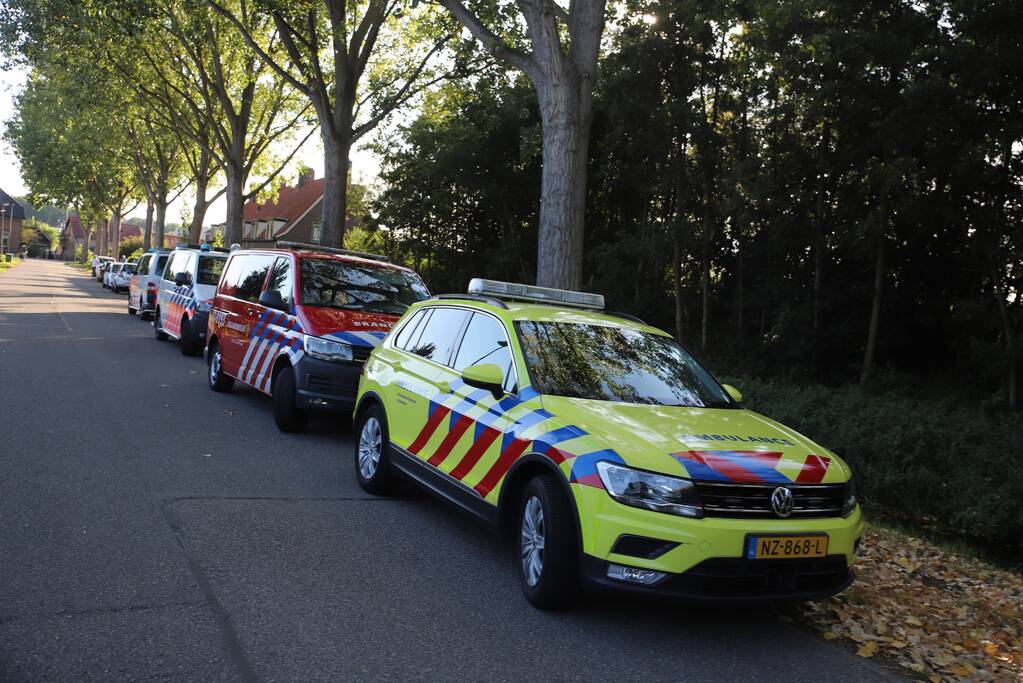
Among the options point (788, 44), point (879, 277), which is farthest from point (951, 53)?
point (879, 277)

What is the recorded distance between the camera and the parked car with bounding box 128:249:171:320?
23.9 meters

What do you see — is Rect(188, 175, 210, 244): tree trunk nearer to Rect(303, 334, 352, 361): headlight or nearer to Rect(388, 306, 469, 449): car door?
Rect(303, 334, 352, 361): headlight

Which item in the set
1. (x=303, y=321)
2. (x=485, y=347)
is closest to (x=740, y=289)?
(x=303, y=321)

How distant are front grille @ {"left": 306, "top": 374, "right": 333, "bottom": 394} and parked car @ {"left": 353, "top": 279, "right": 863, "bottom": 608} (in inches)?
99.8

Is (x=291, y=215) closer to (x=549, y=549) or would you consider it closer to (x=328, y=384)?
(x=328, y=384)

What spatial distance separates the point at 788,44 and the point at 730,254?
7337 mm

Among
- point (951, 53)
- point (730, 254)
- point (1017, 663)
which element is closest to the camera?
point (1017, 663)

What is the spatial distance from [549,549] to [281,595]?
4.72 feet

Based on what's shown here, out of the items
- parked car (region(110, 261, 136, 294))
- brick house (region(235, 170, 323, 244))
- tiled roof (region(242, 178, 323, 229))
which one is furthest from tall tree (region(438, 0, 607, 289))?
tiled roof (region(242, 178, 323, 229))

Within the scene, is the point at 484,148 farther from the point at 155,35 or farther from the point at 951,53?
the point at 951,53

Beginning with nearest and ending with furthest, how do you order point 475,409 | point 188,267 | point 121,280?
point 475,409 → point 188,267 → point 121,280

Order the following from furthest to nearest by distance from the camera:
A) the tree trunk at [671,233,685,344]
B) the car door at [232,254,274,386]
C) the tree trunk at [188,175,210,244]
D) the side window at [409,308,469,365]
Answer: the tree trunk at [188,175,210,244] < the tree trunk at [671,233,685,344] < the car door at [232,254,274,386] < the side window at [409,308,469,365]

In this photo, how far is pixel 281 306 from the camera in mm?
10070

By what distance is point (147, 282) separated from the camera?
81.5ft
